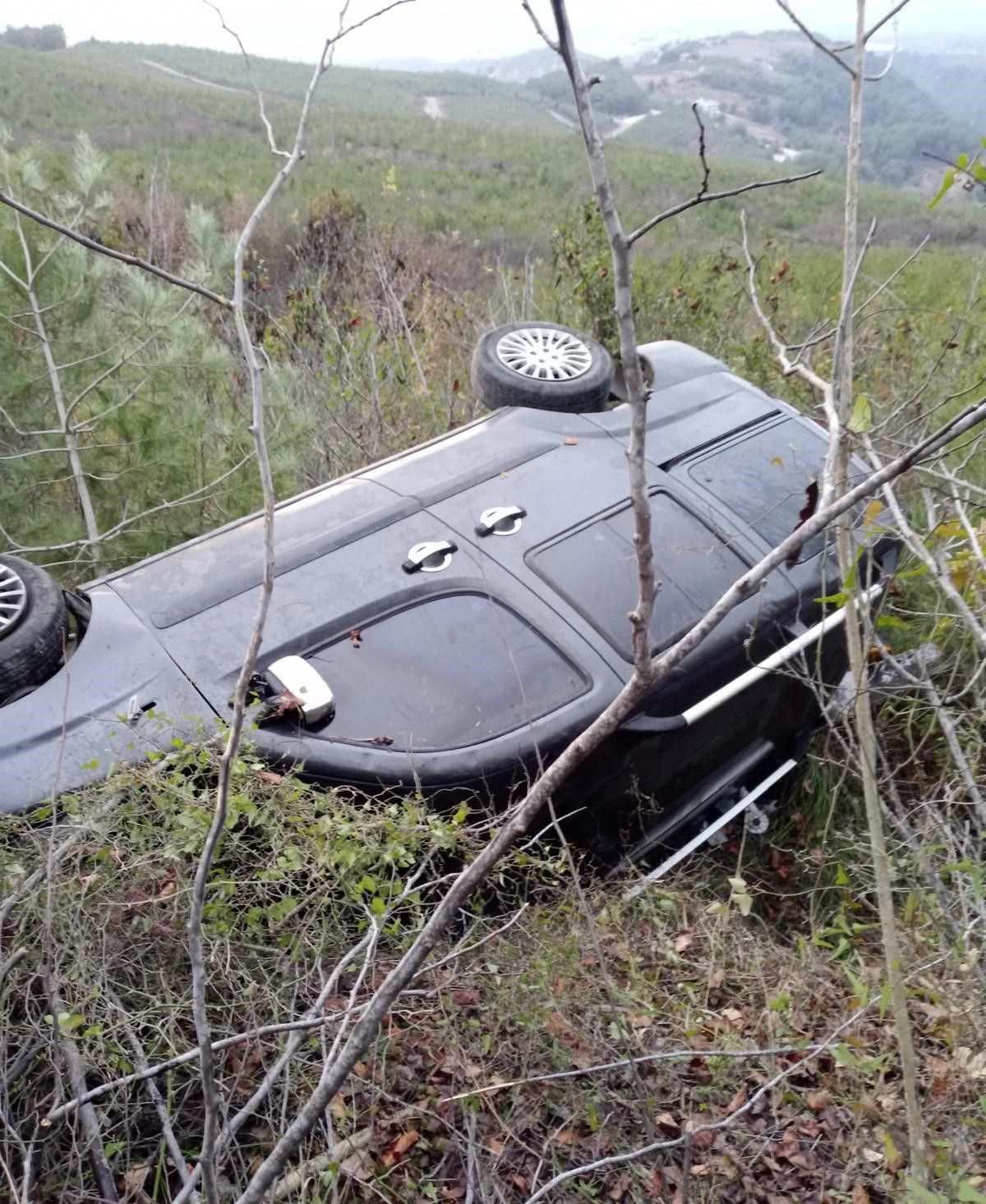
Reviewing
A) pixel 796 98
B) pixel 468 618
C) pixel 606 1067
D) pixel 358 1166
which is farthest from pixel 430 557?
pixel 796 98

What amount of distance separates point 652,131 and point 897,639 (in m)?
37.4

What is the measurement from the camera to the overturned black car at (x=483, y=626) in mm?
2514

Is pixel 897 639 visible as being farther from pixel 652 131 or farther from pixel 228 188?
pixel 652 131

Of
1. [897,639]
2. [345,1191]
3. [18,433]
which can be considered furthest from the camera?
[897,639]

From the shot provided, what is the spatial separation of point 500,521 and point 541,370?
3.84 feet

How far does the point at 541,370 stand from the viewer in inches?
156

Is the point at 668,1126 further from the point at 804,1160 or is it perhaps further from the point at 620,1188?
the point at 804,1160

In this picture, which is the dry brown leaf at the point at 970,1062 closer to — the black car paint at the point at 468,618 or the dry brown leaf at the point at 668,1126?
the dry brown leaf at the point at 668,1126

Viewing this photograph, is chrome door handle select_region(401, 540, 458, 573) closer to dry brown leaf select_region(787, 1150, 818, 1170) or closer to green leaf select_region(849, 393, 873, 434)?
green leaf select_region(849, 393, 873, 434)

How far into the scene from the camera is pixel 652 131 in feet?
118

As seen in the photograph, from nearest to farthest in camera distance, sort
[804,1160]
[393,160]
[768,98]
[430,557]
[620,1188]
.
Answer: [620,1188] < [804,1160] < [430,557] < [393,160] < [768,98]

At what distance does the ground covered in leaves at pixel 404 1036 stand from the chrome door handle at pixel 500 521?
111cm

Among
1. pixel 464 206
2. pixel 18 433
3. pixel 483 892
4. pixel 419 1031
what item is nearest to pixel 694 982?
pixel 483 892

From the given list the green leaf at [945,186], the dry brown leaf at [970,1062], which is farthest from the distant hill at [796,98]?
the dry brown leaf at [970,1062]
